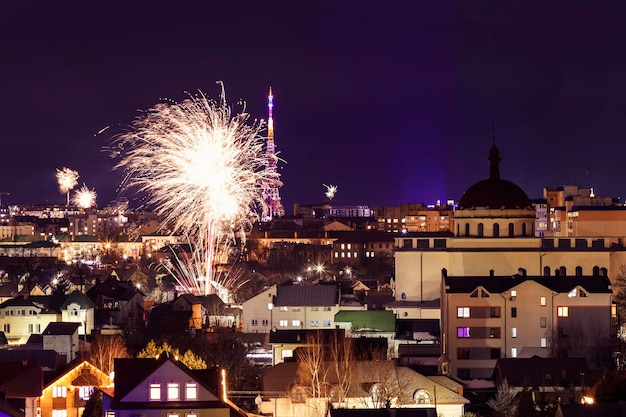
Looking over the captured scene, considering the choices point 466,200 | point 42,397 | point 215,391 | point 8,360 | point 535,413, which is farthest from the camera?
point 466,200

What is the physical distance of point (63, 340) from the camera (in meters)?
26.6

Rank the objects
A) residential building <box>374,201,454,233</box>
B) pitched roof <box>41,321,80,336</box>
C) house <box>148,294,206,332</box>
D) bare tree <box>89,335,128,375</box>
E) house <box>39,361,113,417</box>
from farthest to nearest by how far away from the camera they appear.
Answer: residential building <box>374,201,454,233</box> → house <box>148,294,206,332</box> → pitched roof <box>41,321,80,336</box> → bare tree <box>89,335,128,375</box> → house <box>39,361,113,417</box>

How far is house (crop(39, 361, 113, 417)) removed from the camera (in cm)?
2116

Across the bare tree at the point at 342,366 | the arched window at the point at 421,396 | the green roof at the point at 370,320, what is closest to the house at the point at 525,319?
the green roof at the point at 370,320

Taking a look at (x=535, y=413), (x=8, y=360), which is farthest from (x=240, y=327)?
(x=535, y=413)

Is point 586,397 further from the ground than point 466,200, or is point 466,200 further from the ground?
point 466,200

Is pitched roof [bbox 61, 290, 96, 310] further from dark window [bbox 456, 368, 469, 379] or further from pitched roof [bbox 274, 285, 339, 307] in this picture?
dark window [bbox 456, 368, 469, 379]

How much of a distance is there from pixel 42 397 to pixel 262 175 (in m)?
12.9

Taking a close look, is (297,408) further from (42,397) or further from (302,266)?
(302,266)

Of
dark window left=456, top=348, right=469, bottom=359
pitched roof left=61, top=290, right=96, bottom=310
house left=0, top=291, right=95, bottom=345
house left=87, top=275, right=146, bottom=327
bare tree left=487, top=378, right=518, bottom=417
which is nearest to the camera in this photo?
bare tree left=487, top=378, right=518, bottom=417

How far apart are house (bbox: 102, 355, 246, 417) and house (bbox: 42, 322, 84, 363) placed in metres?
8.40

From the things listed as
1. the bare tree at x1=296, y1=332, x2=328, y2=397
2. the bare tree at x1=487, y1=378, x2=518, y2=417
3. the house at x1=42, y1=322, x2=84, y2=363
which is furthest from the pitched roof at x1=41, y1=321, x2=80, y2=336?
the bare tree at x1=487, y1=378, x2=518, y2=417

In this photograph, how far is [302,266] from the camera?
6303cm

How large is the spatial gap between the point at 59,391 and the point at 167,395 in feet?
14.0
